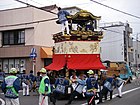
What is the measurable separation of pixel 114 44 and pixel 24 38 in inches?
953

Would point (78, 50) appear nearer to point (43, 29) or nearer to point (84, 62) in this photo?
point (84, 62)

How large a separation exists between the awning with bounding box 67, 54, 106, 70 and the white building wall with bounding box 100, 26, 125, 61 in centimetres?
3056

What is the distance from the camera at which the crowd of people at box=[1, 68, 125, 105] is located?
29.2 feet

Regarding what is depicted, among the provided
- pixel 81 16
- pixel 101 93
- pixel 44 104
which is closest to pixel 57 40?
pixel 81 16

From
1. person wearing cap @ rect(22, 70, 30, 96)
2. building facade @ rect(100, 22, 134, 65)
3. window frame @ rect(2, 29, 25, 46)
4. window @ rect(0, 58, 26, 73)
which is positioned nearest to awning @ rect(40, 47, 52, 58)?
window @ rect(0, 58, 26, 73)

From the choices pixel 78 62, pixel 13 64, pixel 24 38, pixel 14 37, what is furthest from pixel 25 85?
pixel 14 37

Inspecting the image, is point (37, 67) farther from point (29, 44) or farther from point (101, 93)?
point (101, 93)

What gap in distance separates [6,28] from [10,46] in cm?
200

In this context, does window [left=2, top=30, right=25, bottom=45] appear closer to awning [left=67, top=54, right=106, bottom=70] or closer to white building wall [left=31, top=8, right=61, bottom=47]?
white building wall [left=31, top=8, right=61, bottom=47]

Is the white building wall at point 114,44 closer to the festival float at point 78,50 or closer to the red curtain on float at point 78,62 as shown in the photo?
the festival float at point 78,50

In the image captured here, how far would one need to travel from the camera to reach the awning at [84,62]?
16.5m

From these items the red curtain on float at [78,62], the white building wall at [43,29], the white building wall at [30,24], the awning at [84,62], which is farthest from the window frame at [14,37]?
the awning at [84,62]

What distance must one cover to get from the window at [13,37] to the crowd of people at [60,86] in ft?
31.0

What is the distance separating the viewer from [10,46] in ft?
93.7
